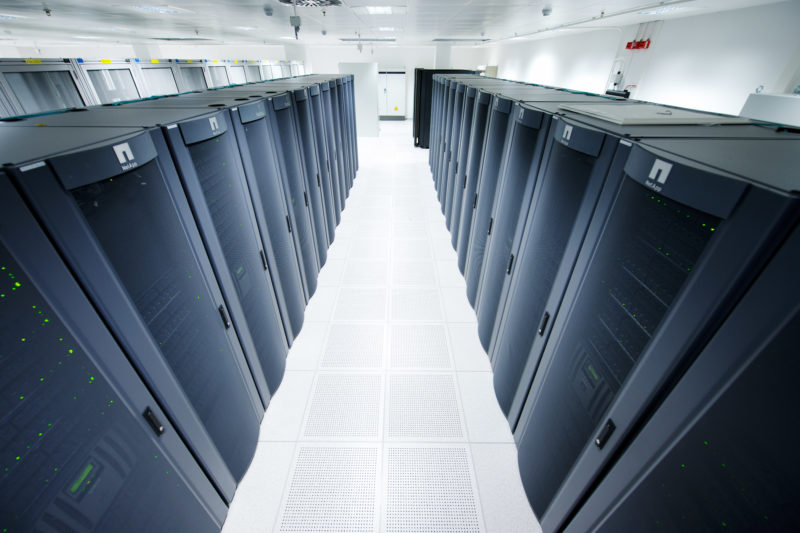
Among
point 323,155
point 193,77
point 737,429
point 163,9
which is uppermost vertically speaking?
point 163,9

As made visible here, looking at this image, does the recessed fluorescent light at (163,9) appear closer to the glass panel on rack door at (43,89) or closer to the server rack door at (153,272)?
the glass panel on rack door at (43,89)

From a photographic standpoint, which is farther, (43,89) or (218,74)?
(218,74)

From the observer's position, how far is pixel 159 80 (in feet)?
15.3

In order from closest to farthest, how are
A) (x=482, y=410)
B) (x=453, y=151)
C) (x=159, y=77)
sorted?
(x=482, y=410) < (x=453, y=151) < (x=159, y=77)

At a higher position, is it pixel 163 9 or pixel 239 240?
pixel 163 9

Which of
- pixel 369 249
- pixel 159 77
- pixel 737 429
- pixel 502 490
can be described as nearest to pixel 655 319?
pixel 737 429

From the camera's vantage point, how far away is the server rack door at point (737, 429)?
573 millimetres

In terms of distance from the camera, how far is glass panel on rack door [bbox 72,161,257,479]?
0.94 m

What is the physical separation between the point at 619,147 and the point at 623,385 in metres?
0.78

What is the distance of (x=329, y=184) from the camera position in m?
4.01

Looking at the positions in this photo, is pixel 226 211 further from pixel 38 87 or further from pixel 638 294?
pixel 38 87

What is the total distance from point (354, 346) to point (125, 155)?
204 centimetres

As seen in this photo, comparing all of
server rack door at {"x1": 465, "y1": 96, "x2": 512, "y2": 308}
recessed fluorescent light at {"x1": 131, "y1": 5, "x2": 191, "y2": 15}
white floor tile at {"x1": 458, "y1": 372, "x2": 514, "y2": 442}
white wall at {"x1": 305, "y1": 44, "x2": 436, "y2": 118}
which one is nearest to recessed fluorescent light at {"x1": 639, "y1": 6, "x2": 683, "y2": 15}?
server rack door at {"x1": 465, "y1": 96, "x2": 512, "y2": 308}

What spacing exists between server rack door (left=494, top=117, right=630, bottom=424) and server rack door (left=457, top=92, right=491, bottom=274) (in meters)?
1.16
